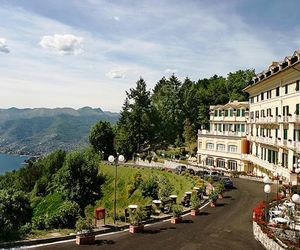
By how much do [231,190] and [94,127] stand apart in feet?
198

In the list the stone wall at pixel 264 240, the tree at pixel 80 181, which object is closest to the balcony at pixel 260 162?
the tree at pixel 80 181

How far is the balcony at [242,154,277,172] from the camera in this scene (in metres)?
55.5

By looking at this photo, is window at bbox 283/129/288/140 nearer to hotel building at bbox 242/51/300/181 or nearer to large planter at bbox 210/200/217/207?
hotel building at bbox 242/51/300/181

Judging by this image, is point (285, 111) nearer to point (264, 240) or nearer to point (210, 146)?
point (210, 146)

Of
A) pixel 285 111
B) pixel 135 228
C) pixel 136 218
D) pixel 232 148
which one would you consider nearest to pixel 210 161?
pixel 232 148

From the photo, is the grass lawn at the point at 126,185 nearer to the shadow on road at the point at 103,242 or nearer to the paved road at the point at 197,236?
the paved road at the point at 197,236

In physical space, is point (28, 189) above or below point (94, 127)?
below

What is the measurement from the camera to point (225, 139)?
75.8 metres

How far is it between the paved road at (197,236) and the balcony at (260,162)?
24821 mm

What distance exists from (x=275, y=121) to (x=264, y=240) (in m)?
35.6

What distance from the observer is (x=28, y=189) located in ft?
321

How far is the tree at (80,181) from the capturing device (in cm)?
6612

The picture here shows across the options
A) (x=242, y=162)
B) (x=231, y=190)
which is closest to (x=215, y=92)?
(x=242, y=162)

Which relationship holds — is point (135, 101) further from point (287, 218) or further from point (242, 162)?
point (287, 218)
